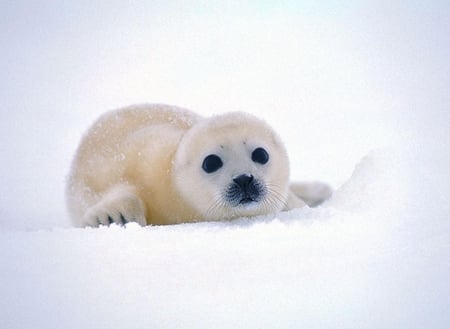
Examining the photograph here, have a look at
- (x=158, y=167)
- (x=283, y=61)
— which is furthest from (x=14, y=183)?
(x=283, y=61)

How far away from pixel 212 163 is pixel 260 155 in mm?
239

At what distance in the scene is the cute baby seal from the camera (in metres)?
2.75

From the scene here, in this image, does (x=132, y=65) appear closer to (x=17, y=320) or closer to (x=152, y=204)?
(x=152, y=204)

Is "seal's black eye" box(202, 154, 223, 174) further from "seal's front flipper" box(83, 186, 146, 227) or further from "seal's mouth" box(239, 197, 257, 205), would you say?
"seal's front flipper" box(83, 186, 146, 227)

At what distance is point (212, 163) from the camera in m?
2.86

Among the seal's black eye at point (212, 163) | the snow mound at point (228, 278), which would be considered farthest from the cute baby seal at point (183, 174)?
the snow mound at point (228, 278)

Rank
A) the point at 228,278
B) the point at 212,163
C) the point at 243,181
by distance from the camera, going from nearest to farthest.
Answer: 1. the point at 228,278
2. the point at 243,181
3. the point at 212,163

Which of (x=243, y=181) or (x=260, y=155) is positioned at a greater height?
(x=260, y=155)

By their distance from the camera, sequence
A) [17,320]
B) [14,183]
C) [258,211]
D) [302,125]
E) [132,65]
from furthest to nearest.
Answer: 1. [132,65]
2. [302,125]
3. [14,183]
4. [258,211]
5. [17,320]

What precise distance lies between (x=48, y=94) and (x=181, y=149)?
285 cm

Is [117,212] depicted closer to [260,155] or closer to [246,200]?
[246,200]

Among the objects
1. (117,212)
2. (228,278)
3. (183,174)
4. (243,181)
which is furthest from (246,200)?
(228,278)

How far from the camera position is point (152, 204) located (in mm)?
3000

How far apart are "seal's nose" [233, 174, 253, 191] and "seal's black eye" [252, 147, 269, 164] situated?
21 centimetres
